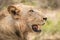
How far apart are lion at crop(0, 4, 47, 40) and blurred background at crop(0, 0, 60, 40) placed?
2.00 metres

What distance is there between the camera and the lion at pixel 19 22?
3893mm

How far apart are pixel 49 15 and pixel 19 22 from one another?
152 inches

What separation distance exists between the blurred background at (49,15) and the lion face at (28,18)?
6.54 feet

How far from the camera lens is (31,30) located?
4.06m

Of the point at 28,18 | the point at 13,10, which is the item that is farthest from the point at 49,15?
the point at 13,10

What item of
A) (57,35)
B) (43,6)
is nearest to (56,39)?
(57,35)

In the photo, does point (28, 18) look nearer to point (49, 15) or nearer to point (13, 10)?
point (13, 10)

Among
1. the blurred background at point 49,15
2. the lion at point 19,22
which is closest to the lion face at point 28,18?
the lion at point 19,22

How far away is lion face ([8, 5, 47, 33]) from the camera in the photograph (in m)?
3.97

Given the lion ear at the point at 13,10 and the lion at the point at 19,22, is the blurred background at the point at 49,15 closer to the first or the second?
the lion at the point at 19,22

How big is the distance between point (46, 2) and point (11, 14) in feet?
16.7

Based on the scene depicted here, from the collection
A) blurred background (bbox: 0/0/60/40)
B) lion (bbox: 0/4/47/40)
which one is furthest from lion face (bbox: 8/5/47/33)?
blurred background (bbox: 0/0/60/40)

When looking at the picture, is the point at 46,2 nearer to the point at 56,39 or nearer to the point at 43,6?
the point at 43,6

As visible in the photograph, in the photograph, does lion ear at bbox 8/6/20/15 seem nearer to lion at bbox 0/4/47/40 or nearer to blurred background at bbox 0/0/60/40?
lion at bbox 0/4/47/40
